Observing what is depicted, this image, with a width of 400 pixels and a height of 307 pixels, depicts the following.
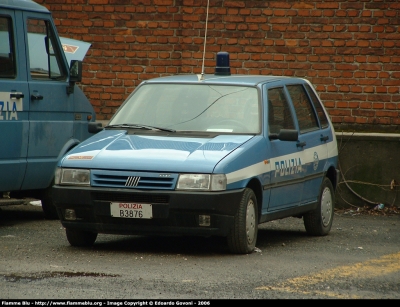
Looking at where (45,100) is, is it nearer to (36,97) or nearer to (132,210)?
(36,97)

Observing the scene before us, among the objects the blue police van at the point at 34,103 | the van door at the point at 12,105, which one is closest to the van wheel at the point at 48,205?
the blue police van at the point at 34,103

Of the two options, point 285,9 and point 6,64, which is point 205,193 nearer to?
point 6,64

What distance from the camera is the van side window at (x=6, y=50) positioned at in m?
10.2

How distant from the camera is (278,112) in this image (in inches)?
374

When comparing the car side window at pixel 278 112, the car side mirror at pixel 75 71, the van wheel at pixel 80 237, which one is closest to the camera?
the van wheel at pixel 80 237

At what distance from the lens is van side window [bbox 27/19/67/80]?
10680 mm

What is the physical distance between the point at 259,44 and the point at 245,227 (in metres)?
5.95

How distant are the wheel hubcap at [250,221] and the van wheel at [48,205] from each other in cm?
336

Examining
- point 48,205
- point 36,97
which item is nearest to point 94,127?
point 36,97

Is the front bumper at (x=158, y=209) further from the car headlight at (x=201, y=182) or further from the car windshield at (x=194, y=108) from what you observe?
the car windshield at (x=194, y=108)

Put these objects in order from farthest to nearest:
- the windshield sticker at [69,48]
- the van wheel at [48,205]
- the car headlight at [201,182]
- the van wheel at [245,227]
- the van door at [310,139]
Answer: the windshield sticker at [69,48], the van wheel at [48,205], the van door at [310,139], the van wheel at [245,227], the car headlight at [201,182]

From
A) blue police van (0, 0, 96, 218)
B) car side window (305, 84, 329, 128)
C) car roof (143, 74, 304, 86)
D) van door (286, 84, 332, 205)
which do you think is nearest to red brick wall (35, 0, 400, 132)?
blue police van (0, 0, 96, 218)

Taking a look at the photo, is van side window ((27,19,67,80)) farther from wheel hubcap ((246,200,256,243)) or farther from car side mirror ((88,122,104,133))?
wheel hubcap ((246,200,256,243))

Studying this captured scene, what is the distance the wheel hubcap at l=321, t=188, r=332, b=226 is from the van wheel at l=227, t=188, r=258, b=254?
185 centimetres
